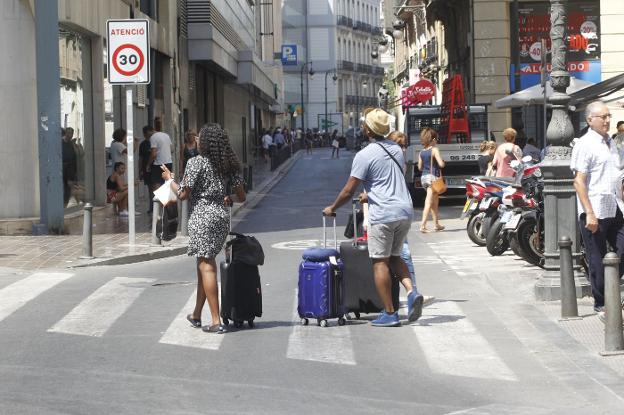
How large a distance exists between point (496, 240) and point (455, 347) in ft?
23.2

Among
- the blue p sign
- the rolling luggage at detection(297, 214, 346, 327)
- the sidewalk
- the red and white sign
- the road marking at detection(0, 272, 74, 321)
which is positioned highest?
the blue p sign

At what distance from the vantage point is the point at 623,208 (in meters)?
10.6

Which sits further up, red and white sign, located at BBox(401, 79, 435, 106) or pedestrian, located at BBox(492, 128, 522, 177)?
red and white sign, located at BBox(401, 79, 435, 106)

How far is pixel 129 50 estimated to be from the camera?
58.5 ft

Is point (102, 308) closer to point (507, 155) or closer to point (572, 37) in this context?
point (507, 155)

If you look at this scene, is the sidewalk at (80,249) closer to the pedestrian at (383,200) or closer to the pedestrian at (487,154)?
the pedestrian at (383,200)

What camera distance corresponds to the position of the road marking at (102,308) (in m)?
10.5

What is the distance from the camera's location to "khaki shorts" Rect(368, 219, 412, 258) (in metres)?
10.5

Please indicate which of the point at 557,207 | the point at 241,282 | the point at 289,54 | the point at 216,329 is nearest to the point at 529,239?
the point at 557,207

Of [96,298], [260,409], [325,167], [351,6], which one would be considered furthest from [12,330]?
[351,6]

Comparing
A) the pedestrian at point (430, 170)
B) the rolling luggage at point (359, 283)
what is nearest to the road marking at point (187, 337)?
the rolling luggage at point (359, 283)

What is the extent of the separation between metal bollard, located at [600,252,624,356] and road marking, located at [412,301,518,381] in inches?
29.8

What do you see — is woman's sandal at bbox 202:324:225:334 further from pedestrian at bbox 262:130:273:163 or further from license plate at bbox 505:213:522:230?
pedestrian at bbox 262:130:273:163

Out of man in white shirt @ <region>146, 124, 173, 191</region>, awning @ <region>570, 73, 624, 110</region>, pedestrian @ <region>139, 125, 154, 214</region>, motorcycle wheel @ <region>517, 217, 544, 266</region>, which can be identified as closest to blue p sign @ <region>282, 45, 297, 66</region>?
pedestrian @ <region>139, 125, 154, 214</region>
